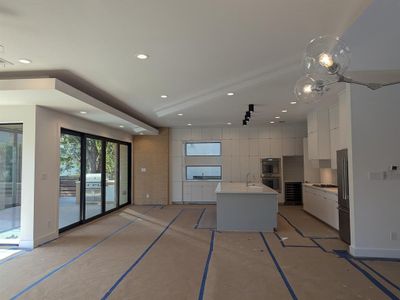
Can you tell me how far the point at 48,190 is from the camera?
17.3 feet

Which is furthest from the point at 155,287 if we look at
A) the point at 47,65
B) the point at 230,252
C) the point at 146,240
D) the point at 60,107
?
the point at 60,107

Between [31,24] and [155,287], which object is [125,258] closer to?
[155,287]

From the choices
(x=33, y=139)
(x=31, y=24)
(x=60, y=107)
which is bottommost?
(x=33, y=139)

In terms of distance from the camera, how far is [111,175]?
27.6 ft

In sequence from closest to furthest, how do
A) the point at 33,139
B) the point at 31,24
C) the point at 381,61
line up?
the point at 31,24 < the point at 381,61 < the point at 33,139

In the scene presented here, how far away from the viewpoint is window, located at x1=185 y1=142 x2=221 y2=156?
10.2m

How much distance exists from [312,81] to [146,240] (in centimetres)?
428

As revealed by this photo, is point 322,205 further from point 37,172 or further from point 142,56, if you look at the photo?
point 37,172

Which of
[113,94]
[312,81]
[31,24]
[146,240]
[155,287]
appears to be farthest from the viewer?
[113,94]

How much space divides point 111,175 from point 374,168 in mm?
6746

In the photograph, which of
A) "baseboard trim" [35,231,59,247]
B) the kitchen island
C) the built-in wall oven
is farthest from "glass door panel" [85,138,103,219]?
the built-in wall oven

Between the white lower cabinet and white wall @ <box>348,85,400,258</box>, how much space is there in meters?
1.42

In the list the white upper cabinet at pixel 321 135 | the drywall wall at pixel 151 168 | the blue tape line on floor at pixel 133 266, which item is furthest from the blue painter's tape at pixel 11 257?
the white upper cabinet at pixel 321 135

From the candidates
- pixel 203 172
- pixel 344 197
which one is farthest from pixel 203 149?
pixel 344 197
